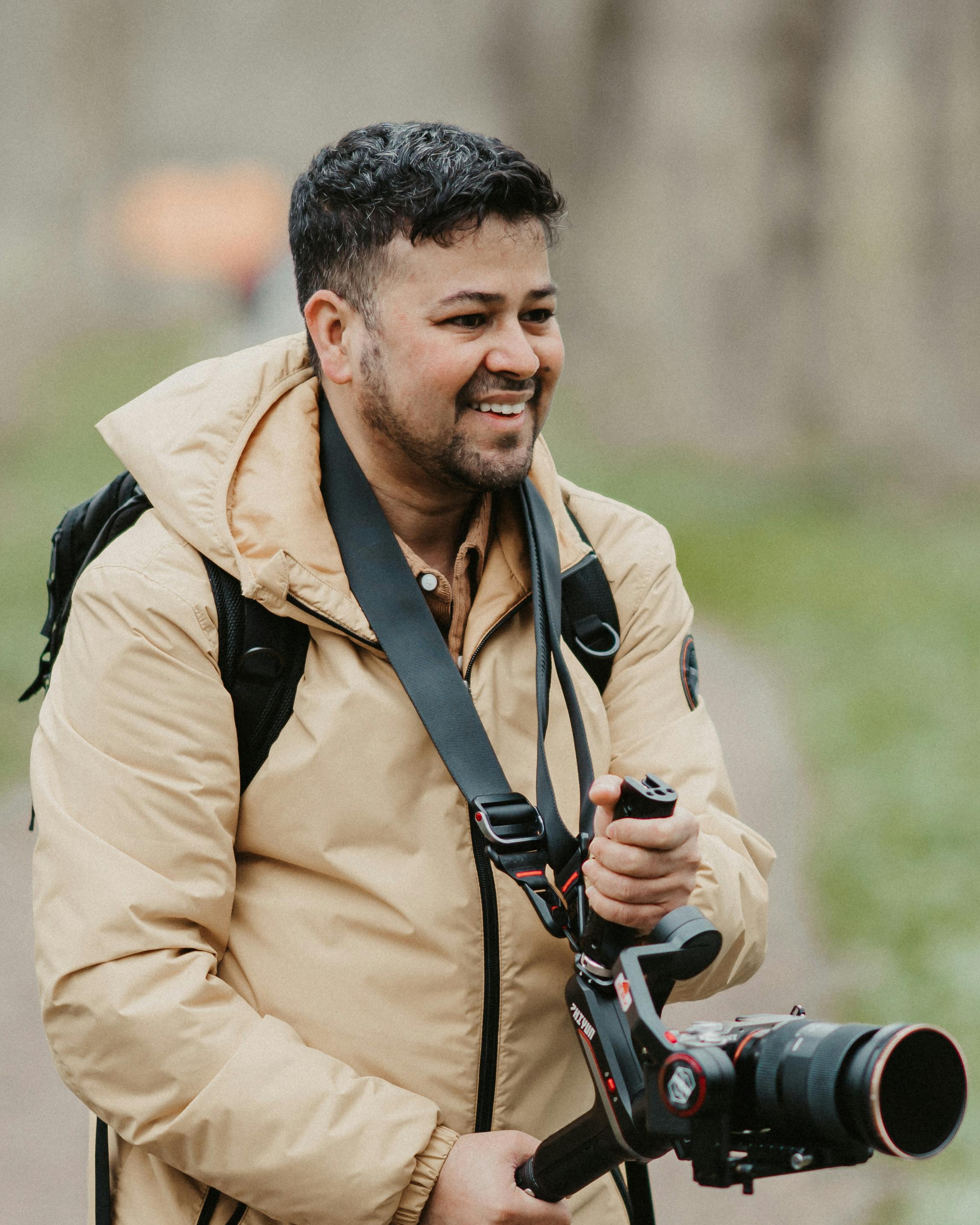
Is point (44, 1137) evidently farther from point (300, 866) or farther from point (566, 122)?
point (566, 122)

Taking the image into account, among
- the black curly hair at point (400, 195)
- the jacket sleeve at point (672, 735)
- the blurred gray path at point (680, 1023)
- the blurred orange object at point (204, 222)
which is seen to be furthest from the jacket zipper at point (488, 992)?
the blurred orange object at point (204, 222)

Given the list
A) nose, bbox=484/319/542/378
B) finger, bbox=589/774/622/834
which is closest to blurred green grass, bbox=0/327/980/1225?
finger, bbox=589/774/622/834

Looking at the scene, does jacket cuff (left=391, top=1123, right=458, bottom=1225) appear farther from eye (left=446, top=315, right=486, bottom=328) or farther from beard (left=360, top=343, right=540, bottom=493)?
eye (left=446, top=315, right=486, bottom=328)

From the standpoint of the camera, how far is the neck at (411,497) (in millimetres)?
2268

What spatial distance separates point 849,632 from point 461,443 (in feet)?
26.6

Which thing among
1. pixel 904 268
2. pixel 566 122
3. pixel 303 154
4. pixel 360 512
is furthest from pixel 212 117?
pixel 360 512

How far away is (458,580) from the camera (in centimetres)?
231

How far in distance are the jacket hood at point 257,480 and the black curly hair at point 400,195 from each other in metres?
0.20

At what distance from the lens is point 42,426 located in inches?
634

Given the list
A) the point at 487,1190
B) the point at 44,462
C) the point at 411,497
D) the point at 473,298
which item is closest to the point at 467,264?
the point at 473,298

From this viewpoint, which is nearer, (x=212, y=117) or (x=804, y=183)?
(x=804, y=183)

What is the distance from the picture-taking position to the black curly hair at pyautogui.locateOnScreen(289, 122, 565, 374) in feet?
6.97

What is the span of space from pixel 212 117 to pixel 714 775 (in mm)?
22257

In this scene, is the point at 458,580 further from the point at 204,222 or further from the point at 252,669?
the point at 204,222
